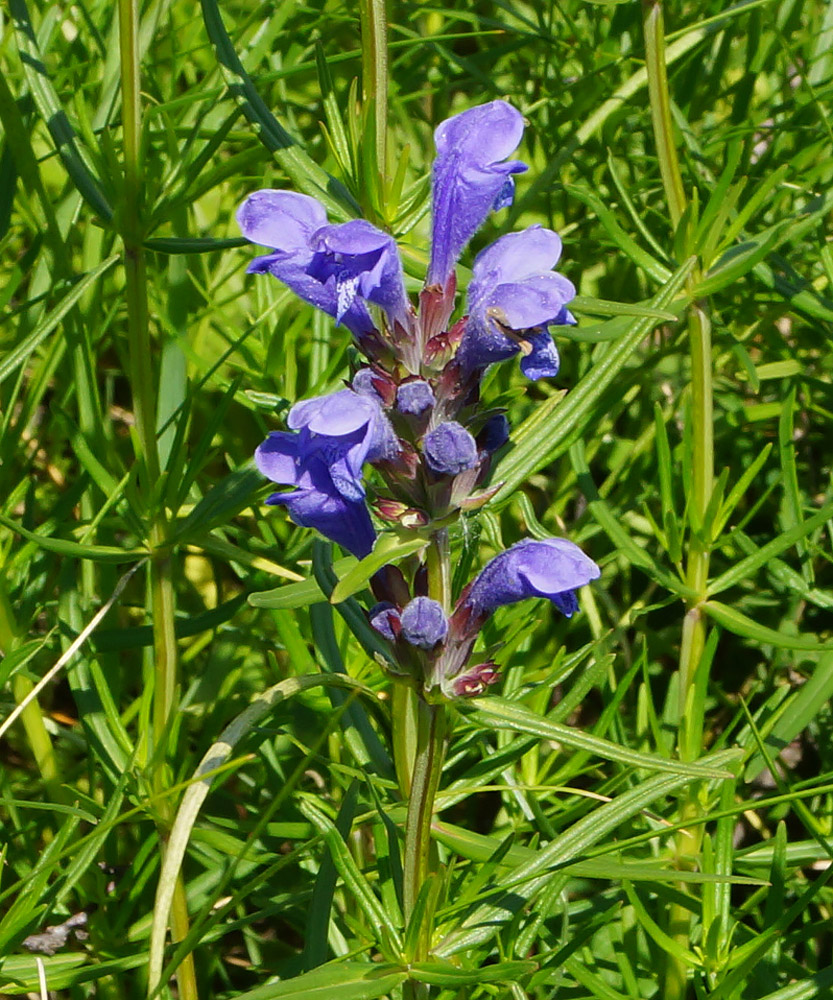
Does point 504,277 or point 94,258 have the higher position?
point 504,277

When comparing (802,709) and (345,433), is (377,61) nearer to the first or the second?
(345,433)

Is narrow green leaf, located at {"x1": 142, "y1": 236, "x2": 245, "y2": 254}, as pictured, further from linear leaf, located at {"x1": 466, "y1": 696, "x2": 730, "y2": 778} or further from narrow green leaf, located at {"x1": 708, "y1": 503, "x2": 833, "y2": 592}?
narrow green leaf, located at {"x1": 708, "y1": 503, "x2": 833, "y2": 592}

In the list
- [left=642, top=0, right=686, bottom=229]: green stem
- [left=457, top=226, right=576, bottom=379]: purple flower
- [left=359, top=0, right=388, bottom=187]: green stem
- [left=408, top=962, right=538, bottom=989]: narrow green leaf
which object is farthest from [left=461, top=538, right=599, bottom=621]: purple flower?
[left=642, top=0, right=686, bottom=229]: green stem

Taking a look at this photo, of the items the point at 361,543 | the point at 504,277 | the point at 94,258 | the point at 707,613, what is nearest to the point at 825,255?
the point at 707,613

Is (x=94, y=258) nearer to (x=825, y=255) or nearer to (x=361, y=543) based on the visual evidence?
(x=361, y=543)

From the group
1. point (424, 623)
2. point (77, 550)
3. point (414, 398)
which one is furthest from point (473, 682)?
point (77, 550)

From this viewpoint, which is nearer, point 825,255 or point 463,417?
point 463,417
